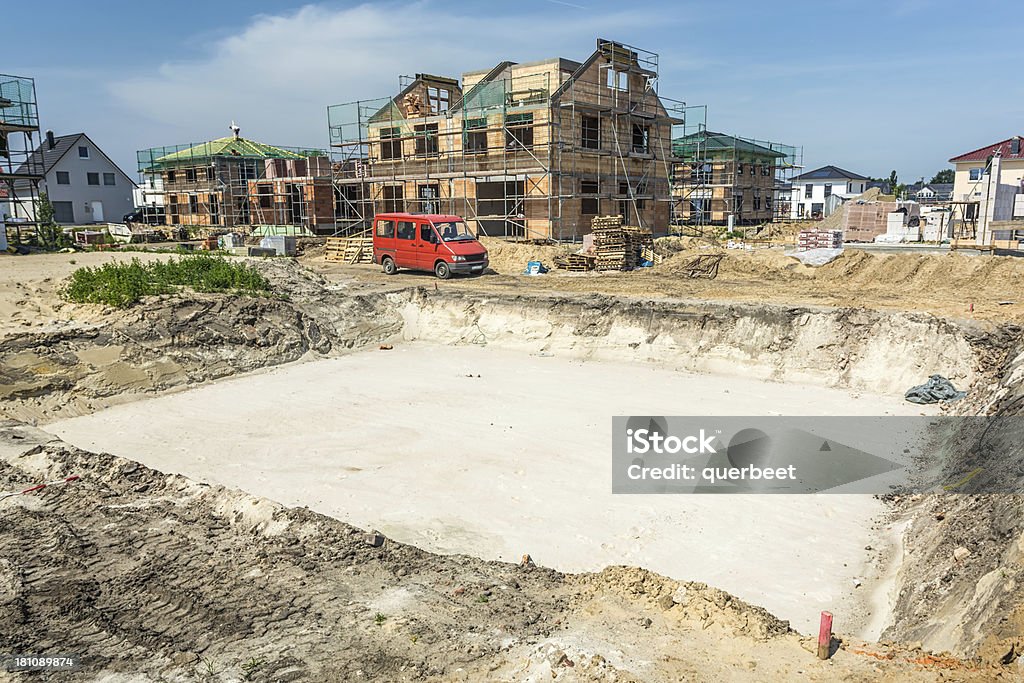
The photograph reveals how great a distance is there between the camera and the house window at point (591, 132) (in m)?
34.1

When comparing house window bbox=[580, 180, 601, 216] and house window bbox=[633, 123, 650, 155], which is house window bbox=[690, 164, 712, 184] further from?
house window bbox=[580, 180, 601, 216]

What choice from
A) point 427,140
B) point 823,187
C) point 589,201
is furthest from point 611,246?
point 823,187

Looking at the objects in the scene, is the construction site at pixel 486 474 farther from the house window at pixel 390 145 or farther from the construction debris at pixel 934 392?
the house window at pixel 390 145

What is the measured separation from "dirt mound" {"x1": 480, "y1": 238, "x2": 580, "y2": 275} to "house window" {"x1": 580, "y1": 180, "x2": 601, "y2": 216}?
18.5ft

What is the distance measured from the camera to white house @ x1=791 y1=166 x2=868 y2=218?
71.1 m

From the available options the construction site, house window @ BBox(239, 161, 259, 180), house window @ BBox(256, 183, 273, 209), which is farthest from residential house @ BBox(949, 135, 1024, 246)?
house window @ BBox(239, 161, 259, 180)

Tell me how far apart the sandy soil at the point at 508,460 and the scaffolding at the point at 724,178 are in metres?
35.6

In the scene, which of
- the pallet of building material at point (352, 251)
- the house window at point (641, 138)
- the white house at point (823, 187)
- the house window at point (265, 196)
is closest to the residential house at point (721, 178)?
the house window at point (641, 138)


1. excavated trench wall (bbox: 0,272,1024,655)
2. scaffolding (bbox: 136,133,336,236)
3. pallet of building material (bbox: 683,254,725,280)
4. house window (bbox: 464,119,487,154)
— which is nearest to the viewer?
excavated trench wall (bbox: 0,272,1024,655)

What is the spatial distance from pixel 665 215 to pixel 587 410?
91.6ft

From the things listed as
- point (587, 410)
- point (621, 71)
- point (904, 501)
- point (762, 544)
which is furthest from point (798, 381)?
point (621, 71)

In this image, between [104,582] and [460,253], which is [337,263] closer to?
[460,253]

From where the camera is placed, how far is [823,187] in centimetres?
7288

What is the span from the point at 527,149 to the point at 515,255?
656 cm
